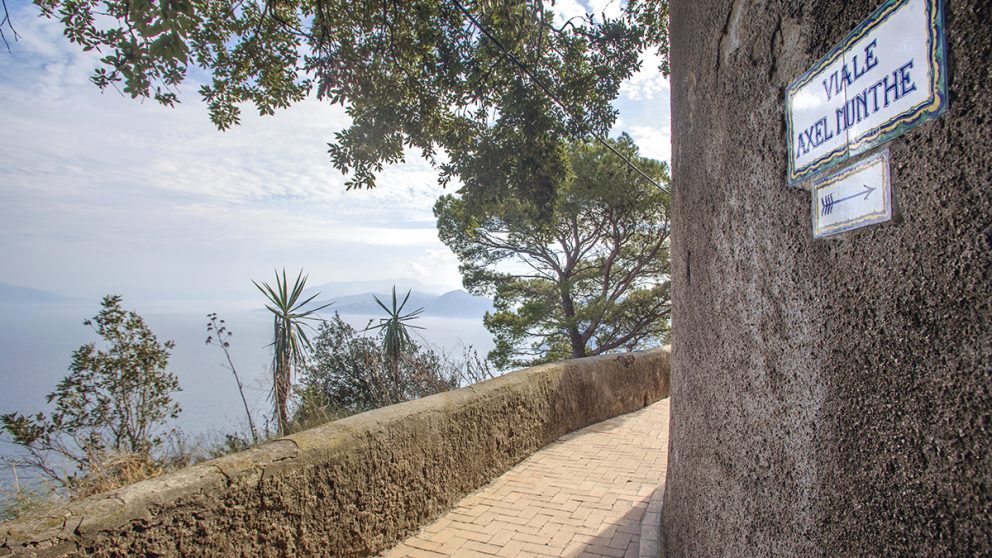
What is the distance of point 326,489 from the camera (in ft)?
10.4

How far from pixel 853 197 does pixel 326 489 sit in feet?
10.4

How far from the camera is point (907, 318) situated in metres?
1.00

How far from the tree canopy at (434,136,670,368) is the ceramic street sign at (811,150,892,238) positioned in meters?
13.5

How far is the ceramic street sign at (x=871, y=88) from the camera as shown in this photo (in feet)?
3.03

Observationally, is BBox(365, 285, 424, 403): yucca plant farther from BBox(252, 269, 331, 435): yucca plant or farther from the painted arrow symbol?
the painted arrow symbol

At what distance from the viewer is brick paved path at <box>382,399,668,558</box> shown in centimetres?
359

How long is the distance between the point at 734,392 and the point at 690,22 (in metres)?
1.70

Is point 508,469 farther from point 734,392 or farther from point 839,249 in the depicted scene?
point 839,249

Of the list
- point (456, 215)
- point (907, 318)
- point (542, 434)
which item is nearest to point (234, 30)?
point (542, 434)

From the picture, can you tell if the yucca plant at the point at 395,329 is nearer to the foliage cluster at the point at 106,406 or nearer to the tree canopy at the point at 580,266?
the foliage cluster at the point at 106,406

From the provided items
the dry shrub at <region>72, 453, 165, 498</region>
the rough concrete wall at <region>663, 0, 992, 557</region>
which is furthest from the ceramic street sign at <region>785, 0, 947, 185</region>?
the dry shrub at <region>72, 453, 165, 498</region>

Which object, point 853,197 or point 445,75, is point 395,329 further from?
point 853,197

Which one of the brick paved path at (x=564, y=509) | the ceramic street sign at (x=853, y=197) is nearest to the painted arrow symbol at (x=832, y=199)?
the ceramic street sign at (x=853, y=197)

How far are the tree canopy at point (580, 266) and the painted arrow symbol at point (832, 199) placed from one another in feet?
44.3
